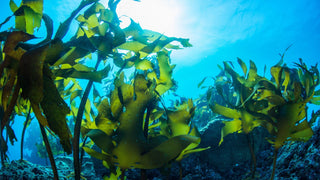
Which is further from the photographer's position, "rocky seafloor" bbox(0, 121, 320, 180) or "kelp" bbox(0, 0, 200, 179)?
"rocky seafloor" bbox(0, 121, 320, 180)

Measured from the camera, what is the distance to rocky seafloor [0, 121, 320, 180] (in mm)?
1316

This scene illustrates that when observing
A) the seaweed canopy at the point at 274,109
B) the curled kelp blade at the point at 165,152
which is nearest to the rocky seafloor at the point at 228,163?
the seaweed canopy at the point at 274,109

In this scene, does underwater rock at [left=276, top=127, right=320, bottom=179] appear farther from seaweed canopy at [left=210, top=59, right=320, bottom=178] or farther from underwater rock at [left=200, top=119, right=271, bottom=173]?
underwater rock at [left=200, top=119, right=271, bottom=173]

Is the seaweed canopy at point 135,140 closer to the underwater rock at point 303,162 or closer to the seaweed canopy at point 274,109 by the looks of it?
the seaweed canopy at point 274,109

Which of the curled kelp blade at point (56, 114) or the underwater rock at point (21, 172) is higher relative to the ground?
the curled kelp blade at point (56, 114)

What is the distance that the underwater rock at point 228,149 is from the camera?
200 centimetres

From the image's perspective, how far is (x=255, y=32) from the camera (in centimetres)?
1906

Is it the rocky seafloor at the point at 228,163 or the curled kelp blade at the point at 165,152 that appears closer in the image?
the curled kelp blade at the point at 165,152

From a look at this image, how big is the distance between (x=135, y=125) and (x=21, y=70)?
646 mm

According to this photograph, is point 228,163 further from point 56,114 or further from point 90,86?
point 56,114

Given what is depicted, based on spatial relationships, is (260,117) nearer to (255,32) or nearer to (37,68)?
(37,68)

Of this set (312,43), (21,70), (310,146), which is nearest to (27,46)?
(21,70)

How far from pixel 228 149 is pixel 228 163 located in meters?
0.17

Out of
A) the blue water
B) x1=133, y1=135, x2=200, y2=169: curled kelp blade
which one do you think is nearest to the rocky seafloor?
x1=133, y1=135, x2=200, y2=169: curled kelp blade
